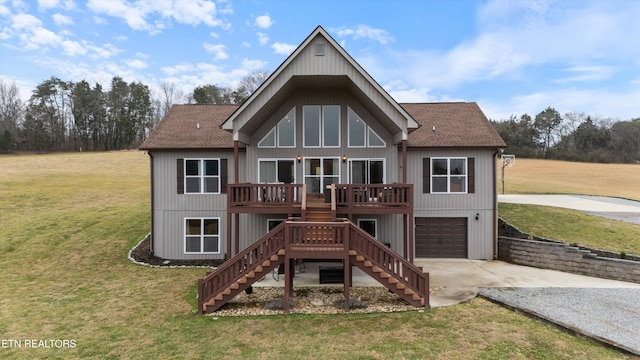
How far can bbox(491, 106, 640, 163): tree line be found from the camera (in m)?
61.8

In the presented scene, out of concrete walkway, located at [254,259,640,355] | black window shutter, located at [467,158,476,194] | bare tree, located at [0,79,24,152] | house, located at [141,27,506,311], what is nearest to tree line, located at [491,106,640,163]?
black window shutter, located at [467,158,476,194]

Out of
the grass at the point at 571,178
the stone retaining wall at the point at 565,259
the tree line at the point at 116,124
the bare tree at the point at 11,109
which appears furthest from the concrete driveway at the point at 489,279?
the bare tree at the point at 11,109

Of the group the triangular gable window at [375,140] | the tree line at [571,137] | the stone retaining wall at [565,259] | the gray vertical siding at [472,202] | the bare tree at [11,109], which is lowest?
the stone retaining wall at [565,259]

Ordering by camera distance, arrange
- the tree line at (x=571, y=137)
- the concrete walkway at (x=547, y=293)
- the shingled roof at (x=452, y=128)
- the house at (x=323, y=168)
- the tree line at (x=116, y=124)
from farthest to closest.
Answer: the tree line at (x=571, y=137) → the tree line at (x=116, y=124) → the shingled roof at (x=452, y=128) → the house at (x=323, y=168) → the concrete walkway at (x=547, y=293)

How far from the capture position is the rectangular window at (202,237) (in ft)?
48.8

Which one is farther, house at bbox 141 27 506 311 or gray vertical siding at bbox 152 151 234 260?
gray vertical siding at bbox 152 151 234 260

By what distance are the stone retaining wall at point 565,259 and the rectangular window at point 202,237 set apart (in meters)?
13.6

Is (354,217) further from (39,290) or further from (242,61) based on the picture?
(242,61)

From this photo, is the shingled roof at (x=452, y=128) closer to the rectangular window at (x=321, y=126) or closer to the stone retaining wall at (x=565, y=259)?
the rectangular window at (x=321, y=126)

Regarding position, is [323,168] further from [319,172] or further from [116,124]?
[116,124]

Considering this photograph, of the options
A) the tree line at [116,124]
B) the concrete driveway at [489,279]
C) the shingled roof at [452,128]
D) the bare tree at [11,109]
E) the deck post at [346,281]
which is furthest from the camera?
the bare tree at [11,109]

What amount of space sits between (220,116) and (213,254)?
733 centimetres

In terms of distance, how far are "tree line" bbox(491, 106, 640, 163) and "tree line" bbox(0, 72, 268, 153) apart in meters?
53.7

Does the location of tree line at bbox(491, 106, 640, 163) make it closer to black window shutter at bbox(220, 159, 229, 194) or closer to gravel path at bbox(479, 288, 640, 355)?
gravel path at bbox(479, 288, 640, 355)
